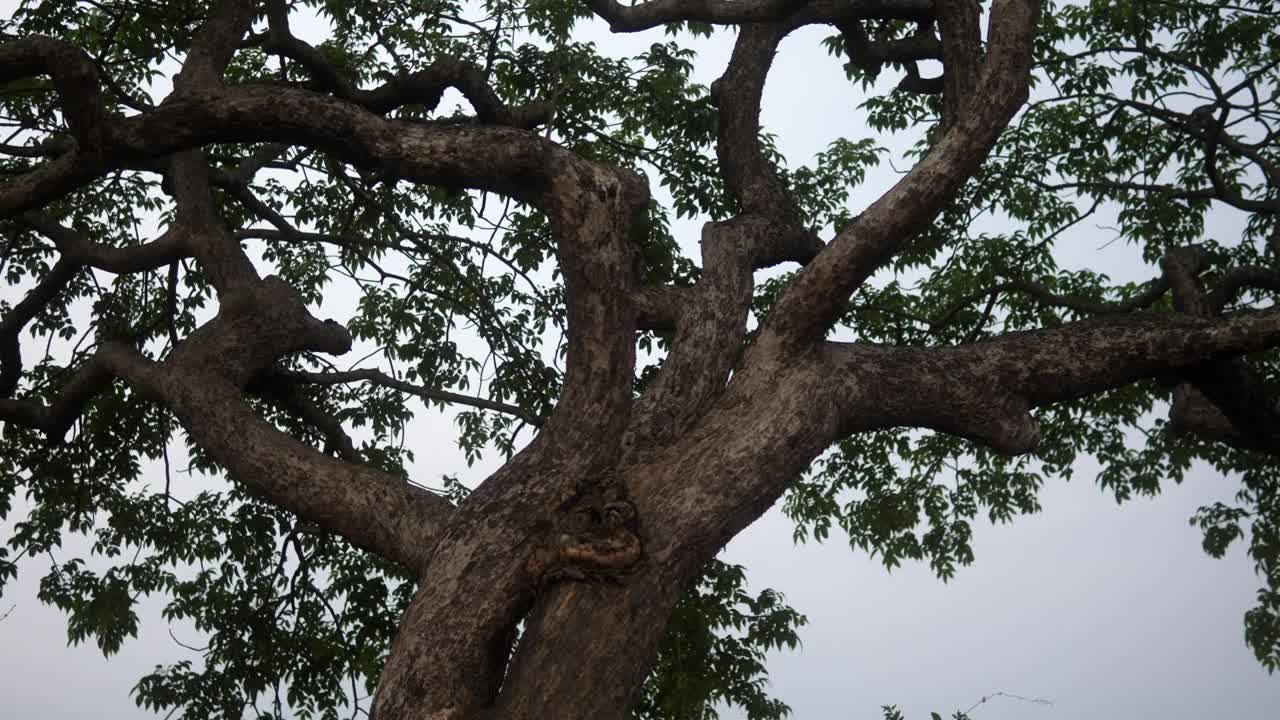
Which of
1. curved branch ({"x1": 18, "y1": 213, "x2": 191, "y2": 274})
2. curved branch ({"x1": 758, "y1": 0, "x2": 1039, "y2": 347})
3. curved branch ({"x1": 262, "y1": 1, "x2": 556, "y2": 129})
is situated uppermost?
curved branch ({"x1": 262, "y1": 1, "x2": 556, "y2": 129})

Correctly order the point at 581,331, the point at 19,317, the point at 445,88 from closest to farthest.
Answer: the point at 581,331, the point at 445,88, the point at 19,317

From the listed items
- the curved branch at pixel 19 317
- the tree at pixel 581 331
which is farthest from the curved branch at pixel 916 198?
the curved branch at pixel 19 317

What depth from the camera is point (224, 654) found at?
283 inches

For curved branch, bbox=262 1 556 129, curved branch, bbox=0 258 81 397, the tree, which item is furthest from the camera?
curved branch, bbox=0 258 81 397

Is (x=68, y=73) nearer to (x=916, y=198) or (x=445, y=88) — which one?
(x=445, y=88)

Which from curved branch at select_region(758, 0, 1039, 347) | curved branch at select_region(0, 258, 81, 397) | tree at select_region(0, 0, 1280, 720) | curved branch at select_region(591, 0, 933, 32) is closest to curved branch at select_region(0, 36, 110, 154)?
tree at select_region(0, 0, 1280, 720)

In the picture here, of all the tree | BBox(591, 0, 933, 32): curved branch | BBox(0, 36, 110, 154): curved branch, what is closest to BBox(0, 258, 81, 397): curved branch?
the tree

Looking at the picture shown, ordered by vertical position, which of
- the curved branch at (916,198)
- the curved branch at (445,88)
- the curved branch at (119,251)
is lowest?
the curved branch at (916,198)

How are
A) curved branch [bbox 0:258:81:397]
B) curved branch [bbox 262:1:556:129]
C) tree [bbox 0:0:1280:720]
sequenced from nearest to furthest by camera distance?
tree [bbox 0:0:1280:720] → curved branch [bbox 262:1:556:129] → curved branch [bbox 0:258:81:397]

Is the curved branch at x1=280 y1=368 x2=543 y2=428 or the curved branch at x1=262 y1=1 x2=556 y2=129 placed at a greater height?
the curved branch at x1=262 y1=1 x2=556 y2=129

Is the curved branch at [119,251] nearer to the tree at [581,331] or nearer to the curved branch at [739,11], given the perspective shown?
the tree at [581,331]

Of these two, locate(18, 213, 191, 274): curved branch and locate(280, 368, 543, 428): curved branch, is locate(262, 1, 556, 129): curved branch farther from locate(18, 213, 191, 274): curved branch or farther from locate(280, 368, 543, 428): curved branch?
locate(280, 368, 543, 428): curved branch

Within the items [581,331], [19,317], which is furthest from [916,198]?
[19,317]

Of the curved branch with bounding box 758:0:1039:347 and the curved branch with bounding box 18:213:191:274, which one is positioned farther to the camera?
the curved branch with bounding box 18:213:191:274
